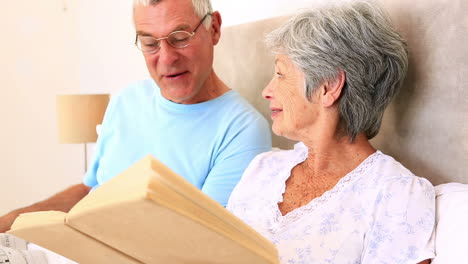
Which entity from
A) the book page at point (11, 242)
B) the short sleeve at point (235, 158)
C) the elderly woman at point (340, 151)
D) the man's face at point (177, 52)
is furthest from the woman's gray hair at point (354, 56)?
the book page at point (11, 242)

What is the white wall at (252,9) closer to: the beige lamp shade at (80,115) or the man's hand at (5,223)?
the beige lamp shade at (80,115)

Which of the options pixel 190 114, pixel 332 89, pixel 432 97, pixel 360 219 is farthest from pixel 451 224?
pixel 190 114

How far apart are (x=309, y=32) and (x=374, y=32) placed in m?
0.16

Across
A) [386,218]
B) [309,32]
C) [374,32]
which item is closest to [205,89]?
[309,32]

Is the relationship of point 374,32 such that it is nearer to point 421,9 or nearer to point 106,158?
point 421,9

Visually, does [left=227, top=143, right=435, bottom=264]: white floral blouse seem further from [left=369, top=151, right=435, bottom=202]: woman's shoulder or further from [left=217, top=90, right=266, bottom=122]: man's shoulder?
[left=217, top=90, right=266, bottom=122]: man's shoulder

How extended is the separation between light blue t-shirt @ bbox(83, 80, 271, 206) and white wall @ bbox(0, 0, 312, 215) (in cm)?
183

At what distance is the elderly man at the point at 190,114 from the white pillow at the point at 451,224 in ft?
2.37

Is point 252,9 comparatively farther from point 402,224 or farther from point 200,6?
point 402,224

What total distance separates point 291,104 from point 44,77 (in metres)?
3.33

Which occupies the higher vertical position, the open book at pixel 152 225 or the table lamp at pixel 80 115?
the open book at pixel 152 225

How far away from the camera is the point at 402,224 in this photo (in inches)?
48.3

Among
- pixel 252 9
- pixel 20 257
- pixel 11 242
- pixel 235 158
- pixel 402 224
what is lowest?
pixel 11 242

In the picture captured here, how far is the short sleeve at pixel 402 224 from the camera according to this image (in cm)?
120
